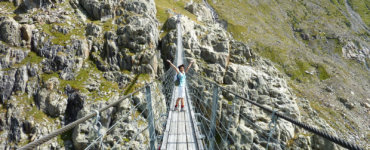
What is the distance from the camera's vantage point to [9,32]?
86.4 feet

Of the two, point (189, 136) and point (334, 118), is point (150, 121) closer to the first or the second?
point (189, 136)

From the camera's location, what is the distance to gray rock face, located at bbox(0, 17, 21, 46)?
Answer: 26266mm

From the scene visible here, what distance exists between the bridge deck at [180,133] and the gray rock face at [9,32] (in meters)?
33.1

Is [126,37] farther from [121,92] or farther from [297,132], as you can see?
[297,132]

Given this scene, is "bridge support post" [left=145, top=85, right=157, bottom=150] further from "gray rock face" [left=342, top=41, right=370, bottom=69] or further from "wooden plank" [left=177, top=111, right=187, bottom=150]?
"gray rock face" [left=342, top=41, right=370, bottom=69]

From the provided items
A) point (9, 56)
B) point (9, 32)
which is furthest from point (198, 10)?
point (9, 56)

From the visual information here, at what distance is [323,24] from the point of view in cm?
10212

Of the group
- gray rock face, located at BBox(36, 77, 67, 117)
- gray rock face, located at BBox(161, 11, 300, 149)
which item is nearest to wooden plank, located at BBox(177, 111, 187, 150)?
gray rock face, located at BBox(161, 11, 300, 149)

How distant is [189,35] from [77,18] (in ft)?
70.3

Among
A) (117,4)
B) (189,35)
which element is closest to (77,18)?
(117,4)

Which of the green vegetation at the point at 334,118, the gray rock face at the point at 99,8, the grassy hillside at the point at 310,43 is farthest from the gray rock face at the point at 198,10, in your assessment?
the green vegetation at the point at 334,118

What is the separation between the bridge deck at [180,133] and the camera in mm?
5652

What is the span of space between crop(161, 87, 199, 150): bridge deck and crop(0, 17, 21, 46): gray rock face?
33.1 metres

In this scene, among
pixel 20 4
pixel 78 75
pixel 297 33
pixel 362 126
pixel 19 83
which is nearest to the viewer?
pixel 19 83
